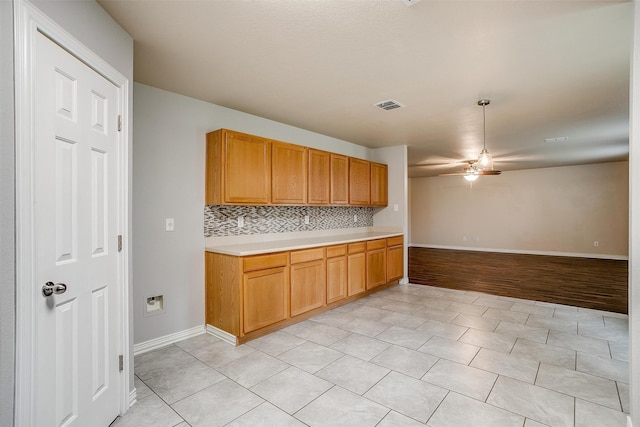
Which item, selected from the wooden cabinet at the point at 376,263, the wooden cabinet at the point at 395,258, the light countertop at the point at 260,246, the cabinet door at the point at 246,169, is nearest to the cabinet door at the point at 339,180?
the light countertop at the point at 260,246

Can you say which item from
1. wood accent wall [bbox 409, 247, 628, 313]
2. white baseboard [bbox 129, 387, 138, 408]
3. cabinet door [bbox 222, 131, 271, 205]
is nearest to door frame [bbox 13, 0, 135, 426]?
white baseboard [bbox 129, 387, 138, 408]

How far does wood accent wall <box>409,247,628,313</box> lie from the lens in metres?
4.77

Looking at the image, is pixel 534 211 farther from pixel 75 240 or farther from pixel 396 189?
pixel 75 240

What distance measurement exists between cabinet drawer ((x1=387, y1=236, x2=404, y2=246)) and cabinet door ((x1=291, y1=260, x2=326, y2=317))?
5.64 feet

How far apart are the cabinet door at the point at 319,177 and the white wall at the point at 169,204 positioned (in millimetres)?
1297

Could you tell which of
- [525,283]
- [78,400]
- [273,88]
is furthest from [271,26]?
[525,283]

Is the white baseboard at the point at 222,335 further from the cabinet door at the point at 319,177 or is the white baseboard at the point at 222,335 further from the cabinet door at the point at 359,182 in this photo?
the cabinet door at the point at 359,182

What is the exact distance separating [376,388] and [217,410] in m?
1.11

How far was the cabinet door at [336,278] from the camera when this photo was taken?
158 inches

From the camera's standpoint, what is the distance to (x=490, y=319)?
375 cm

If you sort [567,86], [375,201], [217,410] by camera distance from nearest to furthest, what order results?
[217,410] < [567,86] < [375,201]

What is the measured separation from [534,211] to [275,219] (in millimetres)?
8520

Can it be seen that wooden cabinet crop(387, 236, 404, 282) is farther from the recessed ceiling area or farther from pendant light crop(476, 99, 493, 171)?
the recessed ceiling area

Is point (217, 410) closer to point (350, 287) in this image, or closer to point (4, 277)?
point (4, 277)
